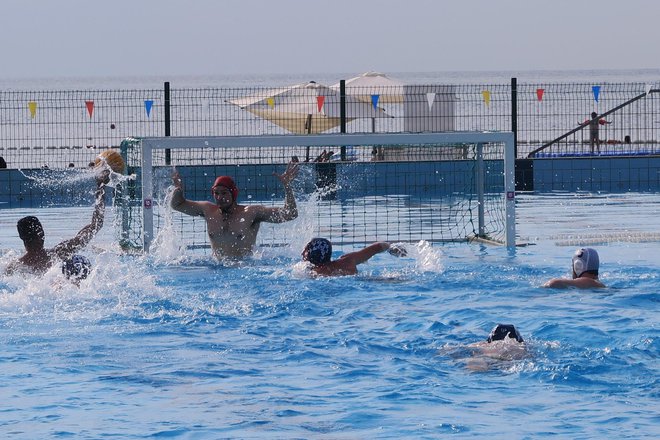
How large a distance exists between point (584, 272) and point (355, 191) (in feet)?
37.7

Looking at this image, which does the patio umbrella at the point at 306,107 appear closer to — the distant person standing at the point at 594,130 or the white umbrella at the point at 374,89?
the white umbrella at the point at 374,89

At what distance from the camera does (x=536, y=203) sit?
65.4ft

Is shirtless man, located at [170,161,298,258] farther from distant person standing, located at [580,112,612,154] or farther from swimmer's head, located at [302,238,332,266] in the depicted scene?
distant person standing, located at [580,112,612,154]

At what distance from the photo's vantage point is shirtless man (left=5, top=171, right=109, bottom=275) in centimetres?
1052

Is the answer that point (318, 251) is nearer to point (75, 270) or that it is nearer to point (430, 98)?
point (75, 270)

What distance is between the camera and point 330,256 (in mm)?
11047

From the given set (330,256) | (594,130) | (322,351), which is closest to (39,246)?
(330,256)

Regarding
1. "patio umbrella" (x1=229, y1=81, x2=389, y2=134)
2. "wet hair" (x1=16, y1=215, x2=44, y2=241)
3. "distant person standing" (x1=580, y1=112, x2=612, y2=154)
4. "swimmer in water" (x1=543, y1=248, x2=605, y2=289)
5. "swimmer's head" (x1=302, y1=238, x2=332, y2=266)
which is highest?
"patio umbrella" (x1=229, y1=81, x2=389, y2=134)

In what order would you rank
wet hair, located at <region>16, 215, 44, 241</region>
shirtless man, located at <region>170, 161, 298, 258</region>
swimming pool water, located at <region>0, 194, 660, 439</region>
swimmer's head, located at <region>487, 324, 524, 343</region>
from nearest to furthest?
swimming pool water, located at <region>0, 194, 660, 439</region>, swimmer's head, located at <region>487, 324, 524, 343</region>, wet hair, located at <region>16, 215, 44, 241</region>, shirtless man, located at <region>170, 161, 298, 258</region>

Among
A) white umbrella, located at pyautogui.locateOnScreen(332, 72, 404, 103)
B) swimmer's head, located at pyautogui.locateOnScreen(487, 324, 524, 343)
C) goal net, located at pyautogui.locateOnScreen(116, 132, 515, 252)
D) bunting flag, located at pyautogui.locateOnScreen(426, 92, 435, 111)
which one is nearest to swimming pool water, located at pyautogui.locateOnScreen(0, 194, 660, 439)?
swimmer's head, located at pyautogui.locateOnScreen(487, 324, 524, 343)

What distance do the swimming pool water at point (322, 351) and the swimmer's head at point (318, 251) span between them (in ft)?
0.79

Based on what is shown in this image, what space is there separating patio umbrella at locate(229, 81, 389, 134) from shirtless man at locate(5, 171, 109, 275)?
1266cm

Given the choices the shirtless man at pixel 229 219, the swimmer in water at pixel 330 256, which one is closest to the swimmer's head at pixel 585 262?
the swimmer in water at pixel 330 256

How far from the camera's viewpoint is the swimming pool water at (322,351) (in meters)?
6.63
